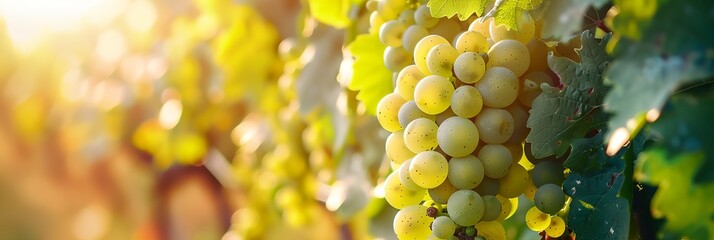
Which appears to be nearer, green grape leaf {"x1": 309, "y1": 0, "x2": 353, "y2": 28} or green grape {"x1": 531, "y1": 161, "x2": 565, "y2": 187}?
green grape {"x1": 531, "y1": 161, "x2": 565, "y2": 187}

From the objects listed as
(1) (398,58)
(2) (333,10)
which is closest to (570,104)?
(1) (398,58)

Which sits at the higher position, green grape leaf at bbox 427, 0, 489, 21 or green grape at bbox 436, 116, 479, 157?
green grape leaf at bbox 427, 0, 489, 21

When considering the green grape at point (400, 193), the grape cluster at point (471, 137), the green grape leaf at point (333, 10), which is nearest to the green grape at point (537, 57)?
the grape cluster at point (471, 137)

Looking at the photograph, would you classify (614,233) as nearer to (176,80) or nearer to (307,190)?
(307,190)

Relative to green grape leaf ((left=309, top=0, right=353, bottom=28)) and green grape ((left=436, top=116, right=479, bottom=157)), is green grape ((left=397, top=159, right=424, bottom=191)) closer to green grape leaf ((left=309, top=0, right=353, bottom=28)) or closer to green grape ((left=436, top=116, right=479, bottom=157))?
green grape ((left=436, top=116, right=479, bottom=157))

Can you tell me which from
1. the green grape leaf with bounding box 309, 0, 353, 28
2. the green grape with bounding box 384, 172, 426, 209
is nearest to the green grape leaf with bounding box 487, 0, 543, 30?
the green grape with bounding box 384, 172, 426, 209

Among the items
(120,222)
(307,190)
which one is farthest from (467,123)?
(120,222)
